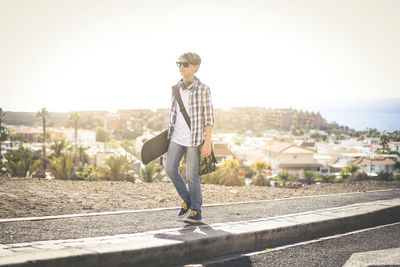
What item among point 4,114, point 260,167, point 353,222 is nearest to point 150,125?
point 4,114

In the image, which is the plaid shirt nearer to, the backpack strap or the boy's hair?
the backpack strap

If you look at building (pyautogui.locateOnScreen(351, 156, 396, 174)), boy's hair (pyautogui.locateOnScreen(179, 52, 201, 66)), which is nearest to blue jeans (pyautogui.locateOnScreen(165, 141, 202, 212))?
boy's hair (pyautogui.locateOnScreen(179, 52, 201, 66))

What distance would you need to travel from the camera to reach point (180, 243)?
10.2 feet

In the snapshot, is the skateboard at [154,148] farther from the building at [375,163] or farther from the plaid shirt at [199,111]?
the building at [375,163]

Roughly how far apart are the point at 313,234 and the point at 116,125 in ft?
612

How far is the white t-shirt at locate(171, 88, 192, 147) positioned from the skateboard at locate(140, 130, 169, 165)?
0.49 feet

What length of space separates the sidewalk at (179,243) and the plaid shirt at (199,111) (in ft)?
3.18

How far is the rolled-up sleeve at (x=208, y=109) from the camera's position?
408cm

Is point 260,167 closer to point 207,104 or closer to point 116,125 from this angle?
point 207,104

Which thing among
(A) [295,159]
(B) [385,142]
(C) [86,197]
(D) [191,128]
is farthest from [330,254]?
(B) [385,142]

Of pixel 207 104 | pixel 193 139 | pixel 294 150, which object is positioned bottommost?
pixel 294 150

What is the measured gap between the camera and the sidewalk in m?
2.55

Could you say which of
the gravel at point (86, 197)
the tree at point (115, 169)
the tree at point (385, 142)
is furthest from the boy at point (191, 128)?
the tree at point (385, 142)

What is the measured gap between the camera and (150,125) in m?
186
